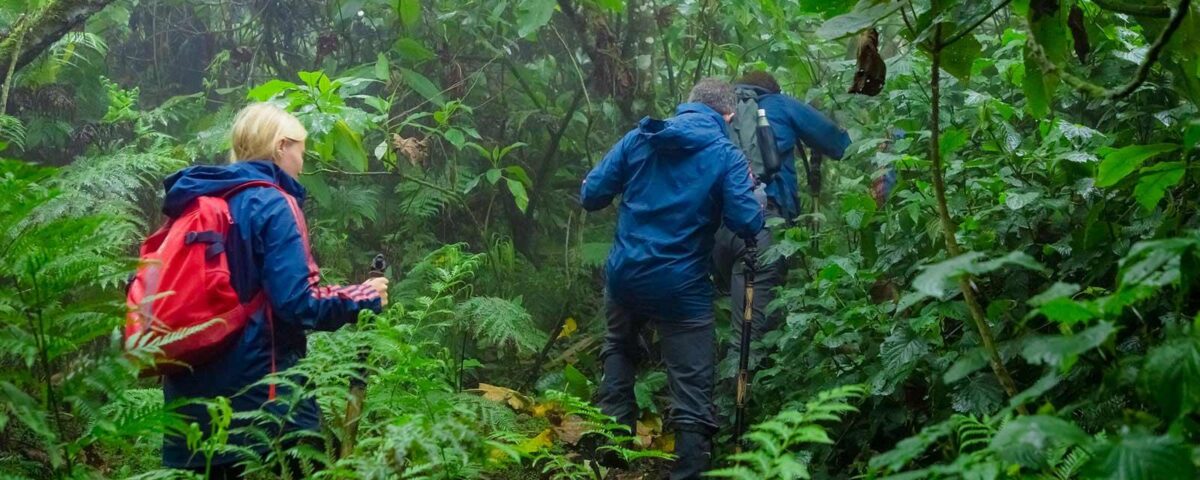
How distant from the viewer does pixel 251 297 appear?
130 inches

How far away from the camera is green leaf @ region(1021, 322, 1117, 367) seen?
5.10 feet

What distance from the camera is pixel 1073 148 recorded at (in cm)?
388

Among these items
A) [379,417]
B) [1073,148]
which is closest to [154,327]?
[379,417]

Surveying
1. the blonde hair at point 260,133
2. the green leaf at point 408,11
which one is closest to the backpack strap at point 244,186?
the blonde hair at point 260,133

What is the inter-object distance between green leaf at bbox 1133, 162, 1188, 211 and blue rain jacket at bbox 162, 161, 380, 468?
2381 millimetres

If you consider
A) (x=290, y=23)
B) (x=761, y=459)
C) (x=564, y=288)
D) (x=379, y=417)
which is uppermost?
(x=290, y=23)

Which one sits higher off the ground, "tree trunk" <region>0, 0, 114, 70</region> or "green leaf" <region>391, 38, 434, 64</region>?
"tree trunk" <region>0, 0, 114, 70</region>

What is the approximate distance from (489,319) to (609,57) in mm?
2336

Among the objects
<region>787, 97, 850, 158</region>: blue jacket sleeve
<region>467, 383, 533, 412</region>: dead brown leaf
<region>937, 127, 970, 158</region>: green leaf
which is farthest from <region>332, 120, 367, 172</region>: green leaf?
<region>937, 127, 970, 158</region>: green leaf

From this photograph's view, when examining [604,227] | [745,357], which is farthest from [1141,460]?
[604,227]

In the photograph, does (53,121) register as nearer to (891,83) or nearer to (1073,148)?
(891,83)

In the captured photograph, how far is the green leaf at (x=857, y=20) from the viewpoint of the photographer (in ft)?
7.98

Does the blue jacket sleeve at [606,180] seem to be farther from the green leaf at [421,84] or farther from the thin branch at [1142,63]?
the thin branch at [1142,63]

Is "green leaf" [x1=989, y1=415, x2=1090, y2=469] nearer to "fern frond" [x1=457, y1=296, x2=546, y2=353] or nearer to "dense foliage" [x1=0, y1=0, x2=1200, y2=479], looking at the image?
"dense foliage" [x1=0, y1=0, x2=1200, y2=479]
